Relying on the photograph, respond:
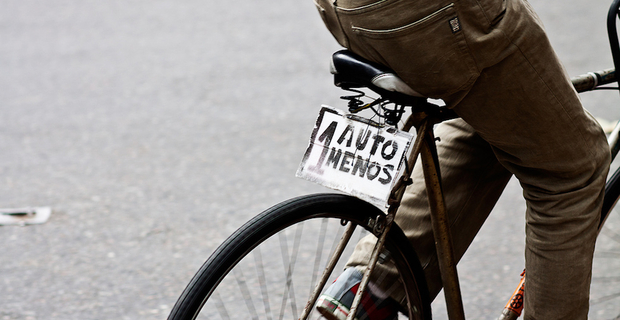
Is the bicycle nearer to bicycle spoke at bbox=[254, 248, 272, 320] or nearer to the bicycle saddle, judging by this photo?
the bicycle saddle

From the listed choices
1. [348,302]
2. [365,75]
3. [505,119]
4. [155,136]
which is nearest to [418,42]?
[365,75]

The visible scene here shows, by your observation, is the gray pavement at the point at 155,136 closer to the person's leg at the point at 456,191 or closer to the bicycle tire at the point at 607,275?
the bicycle tire at the point at 607,275

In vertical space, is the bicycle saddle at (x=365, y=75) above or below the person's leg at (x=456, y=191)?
above

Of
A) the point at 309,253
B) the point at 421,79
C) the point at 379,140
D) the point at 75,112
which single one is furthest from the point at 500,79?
the point at 75,112

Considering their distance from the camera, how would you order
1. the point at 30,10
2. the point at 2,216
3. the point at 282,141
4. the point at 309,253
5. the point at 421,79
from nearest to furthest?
the point at 421,79 < the point at 309,253 < the point at 2,216 < the point at 282,141 < the point at 30,10

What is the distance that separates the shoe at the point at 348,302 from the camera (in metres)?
1.80

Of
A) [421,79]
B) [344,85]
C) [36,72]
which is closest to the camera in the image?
[421,79]

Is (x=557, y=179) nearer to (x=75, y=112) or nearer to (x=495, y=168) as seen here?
(x=495, y=168)

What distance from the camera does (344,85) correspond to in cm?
168

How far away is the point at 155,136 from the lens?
4305 mm

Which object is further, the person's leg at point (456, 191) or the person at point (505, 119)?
the person's leg at point (456, 191)

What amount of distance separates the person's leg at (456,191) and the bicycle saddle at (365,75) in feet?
1.53

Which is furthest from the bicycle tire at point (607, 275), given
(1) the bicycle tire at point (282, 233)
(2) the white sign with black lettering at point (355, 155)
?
(2) the white sign with black lettering at point (355, 155)

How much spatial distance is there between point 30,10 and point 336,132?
649 centimetres
